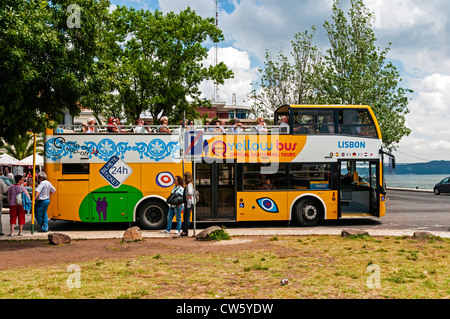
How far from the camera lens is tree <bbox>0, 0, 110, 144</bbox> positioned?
10691 millimetres

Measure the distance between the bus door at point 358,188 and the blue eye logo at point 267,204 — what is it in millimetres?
2263

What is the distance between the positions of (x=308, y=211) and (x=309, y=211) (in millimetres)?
35

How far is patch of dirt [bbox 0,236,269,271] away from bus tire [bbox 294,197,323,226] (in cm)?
290

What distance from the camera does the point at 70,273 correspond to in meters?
7.92

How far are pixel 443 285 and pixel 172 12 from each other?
3238cm

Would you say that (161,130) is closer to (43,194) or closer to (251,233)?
(43,194)

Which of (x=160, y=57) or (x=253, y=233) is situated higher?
(x=160, y=57)

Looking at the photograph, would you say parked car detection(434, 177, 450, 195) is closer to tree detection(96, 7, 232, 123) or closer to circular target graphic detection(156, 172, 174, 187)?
tree detection(96, 7, 232, 123)

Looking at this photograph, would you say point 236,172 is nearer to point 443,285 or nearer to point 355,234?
point 355,234

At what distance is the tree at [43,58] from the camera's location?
1069 cm

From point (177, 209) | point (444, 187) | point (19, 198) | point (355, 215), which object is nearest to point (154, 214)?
point (177, 209)

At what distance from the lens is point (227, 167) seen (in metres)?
14.7
